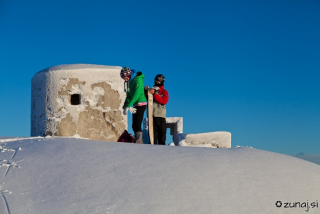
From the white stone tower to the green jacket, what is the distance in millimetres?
2921

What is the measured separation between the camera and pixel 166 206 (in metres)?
3.64

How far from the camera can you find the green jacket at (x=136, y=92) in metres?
6.47

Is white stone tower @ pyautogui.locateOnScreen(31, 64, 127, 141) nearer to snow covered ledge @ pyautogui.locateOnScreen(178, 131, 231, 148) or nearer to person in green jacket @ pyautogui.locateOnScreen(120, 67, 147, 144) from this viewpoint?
snow covered ledge @ pyautogui.locateOnScreen(178, 131, 231, 148)

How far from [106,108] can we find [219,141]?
4.03 m

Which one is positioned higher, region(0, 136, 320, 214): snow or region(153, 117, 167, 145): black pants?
region(153, 117, 167, 145): black pants

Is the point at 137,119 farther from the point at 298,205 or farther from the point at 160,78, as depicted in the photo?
the point at 298,205

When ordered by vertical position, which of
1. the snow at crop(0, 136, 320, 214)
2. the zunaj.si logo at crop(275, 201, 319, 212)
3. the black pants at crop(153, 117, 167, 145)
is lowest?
the zunaj.si logo at crop(275, 201, 319, 212)

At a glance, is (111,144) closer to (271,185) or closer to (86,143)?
(86,143)

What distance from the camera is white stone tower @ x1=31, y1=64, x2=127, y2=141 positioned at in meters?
9.27

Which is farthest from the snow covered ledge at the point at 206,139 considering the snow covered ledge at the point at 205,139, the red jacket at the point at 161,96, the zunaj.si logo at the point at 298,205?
the zunaj.si logo at the point at 298,205

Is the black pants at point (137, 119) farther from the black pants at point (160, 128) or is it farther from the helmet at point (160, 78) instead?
the helmet at point (160, 78)

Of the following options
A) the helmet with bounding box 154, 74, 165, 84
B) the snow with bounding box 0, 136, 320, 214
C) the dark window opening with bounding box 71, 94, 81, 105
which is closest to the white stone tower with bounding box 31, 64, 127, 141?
the dark window opening with bounding box 71, 94, 81, 105

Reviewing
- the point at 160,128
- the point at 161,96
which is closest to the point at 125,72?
the point at 161,96

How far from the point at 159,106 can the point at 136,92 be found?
1.70 feet
